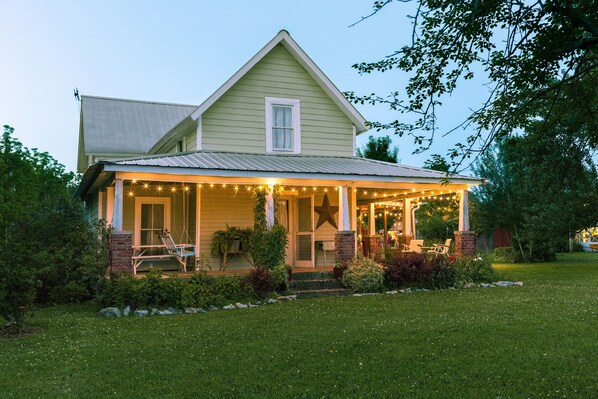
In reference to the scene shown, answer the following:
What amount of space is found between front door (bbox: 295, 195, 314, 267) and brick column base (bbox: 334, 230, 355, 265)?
7.20ft

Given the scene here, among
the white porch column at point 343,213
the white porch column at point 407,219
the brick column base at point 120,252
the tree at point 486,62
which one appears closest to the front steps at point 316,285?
the white porch column at point 343,213

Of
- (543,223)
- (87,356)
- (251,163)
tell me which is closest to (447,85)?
(87,356)

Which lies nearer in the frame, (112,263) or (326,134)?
(112,263)

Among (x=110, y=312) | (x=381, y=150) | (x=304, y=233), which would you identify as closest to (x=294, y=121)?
(x=304, y=233)

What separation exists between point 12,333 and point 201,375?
4.43 meters

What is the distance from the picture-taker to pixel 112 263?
12.3m

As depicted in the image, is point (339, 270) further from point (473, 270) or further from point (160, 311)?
point (160, 311)

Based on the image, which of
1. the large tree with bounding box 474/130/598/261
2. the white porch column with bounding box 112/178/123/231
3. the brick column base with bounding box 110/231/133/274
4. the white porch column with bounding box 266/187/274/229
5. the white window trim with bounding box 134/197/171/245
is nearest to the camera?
the brick column base with bounding box 110/231/133/274

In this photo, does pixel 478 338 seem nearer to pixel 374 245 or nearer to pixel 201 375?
pixel 201 375

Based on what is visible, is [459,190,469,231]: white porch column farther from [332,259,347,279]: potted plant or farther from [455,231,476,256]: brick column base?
[332,259,347,279]: potted plant

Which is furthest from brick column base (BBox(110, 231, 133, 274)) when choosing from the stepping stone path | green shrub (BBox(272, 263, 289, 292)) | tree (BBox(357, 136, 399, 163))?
tree (BBox(357, 136, 399, 163))

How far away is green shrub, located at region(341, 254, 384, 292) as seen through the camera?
46.1 feet

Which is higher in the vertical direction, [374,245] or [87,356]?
[374,245]

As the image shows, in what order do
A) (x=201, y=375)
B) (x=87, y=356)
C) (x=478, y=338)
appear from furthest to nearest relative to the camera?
(x=478, y=338) → (x=87, y=356) → (x=201, y=375)
